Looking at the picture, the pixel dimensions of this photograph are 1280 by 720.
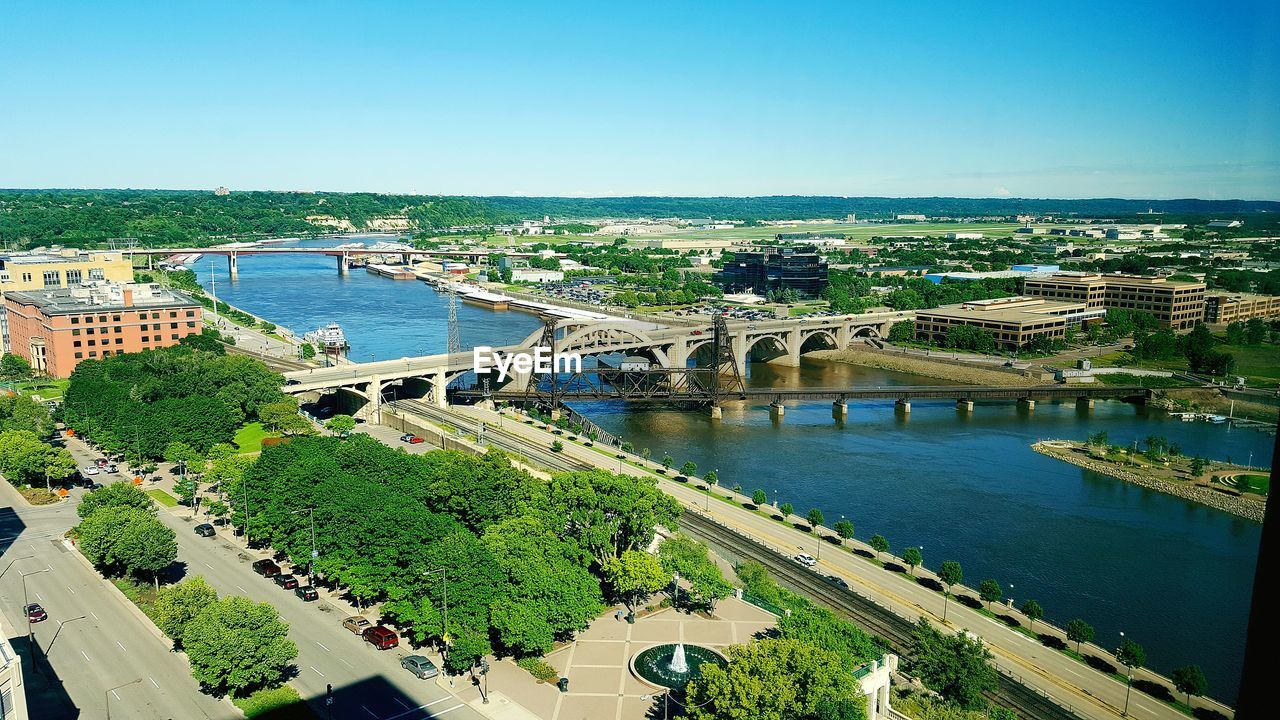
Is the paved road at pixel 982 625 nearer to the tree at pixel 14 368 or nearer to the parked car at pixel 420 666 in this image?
the parked car at pixel 420 666

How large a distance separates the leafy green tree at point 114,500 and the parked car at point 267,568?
3670 millimetres

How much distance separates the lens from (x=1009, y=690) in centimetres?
1884

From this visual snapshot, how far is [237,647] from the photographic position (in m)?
17.3

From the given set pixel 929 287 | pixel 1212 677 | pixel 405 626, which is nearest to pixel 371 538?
pixel 405 626

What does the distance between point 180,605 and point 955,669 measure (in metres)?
16.7

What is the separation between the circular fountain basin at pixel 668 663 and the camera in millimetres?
18469

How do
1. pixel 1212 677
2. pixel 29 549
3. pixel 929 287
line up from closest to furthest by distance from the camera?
pixel 1212 677
pixel 29 549
pixel 929 287

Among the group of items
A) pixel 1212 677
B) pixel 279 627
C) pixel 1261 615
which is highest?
pixel 1261 615

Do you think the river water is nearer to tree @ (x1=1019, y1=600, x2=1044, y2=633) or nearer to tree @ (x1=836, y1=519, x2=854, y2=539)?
tree @ (x1=1019, y1=600, x2=1044, y2=633)

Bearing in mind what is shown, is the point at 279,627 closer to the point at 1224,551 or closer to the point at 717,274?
the point at 1224,551

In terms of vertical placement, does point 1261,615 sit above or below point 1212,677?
above

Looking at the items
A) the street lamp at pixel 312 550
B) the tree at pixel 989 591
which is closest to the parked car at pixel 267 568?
the street lamp at pixel 312 550

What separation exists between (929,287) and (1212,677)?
7111cm

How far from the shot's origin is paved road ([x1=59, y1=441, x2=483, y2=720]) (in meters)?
17.3
